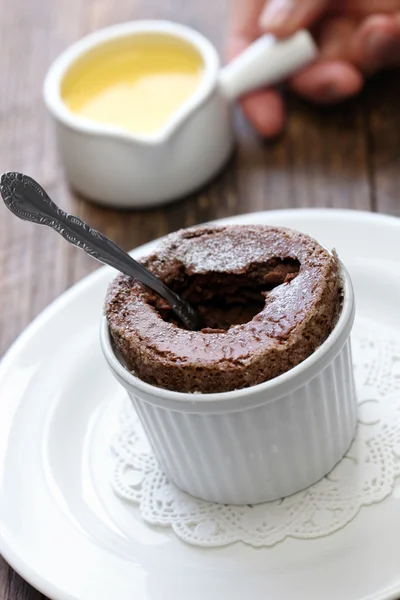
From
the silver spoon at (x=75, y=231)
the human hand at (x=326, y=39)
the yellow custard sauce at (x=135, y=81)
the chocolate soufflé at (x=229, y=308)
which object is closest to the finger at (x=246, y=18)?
the human hand at (x=326, y=39)

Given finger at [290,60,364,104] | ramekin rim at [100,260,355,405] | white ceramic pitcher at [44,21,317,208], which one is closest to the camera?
ramekin rim at [100,260,355,405]

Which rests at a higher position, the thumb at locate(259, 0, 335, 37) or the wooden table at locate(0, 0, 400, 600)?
the thumb at locate(259, 0, 335, 37)

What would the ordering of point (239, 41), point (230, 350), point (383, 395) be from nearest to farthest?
point (230, 350)
point (383, 395)
point (239, 41)

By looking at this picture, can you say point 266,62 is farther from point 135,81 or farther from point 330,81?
point 135,81

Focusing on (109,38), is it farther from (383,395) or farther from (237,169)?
(383,395)

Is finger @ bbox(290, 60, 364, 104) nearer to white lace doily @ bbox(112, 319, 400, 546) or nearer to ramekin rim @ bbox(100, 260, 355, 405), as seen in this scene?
white lace doily @ bbox(112, 319, 400, 546)

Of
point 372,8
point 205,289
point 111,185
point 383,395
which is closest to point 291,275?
point 205,289

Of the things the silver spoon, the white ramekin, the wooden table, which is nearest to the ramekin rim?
the white ramekin

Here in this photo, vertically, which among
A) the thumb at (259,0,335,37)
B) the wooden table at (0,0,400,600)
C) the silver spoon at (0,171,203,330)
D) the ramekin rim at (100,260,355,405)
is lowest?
the wooden table at (0,0,400,600)
